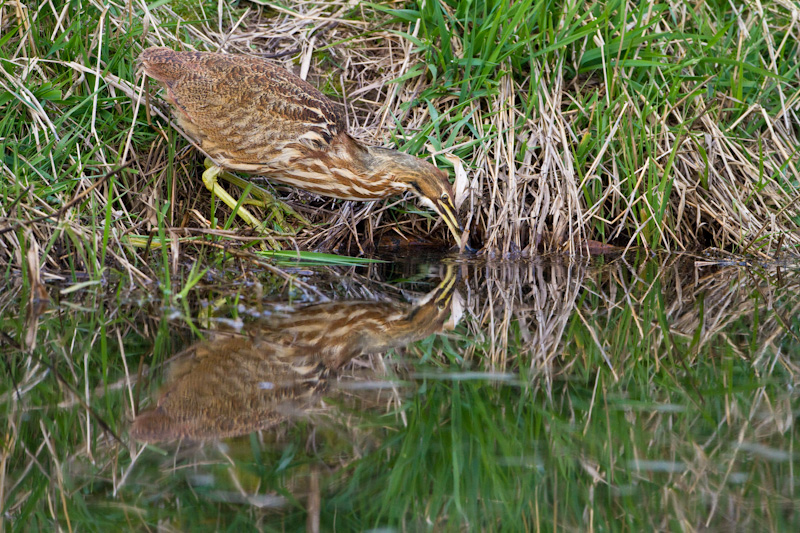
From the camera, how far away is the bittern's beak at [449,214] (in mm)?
4188

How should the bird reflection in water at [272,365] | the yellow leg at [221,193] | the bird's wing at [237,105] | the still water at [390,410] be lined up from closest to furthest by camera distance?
1. the still water at [390,410]
2. the bird reflection in water at [272,365]
3. the bird's wing at [237,105]
4. the yellow leg at [221,193]

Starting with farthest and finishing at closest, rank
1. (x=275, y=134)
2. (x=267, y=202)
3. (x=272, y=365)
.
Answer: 1. (x=267, y=202)
2. (x=275, y=134)
3. (x=272, y=365)

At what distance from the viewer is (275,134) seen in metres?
4.17

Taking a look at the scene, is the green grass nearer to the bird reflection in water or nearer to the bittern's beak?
the bird reflection in water

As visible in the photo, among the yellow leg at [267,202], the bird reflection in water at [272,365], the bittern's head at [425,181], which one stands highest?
the bird reflection in water at [272,365]

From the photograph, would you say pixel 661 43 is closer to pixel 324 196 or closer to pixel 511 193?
pixel 511 193

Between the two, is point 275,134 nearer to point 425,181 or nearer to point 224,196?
point 224,196

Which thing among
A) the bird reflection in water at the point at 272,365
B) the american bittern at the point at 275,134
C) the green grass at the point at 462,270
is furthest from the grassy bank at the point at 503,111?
Result: the bird reflection in water at the point at 272,365

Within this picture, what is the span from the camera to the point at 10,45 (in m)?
4.11

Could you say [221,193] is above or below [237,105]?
below

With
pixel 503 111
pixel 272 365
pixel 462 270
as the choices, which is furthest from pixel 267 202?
pixel 272 365

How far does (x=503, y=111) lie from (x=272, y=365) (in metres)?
2.38

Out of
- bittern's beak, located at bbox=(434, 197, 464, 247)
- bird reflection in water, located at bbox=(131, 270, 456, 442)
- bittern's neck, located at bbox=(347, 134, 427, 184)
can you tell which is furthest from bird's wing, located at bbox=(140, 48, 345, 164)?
bird reflection in water, located at bbox=(131, 270, 456, 442)

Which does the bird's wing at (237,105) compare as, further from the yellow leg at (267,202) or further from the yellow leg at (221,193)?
the yellow leg at (267,202)
